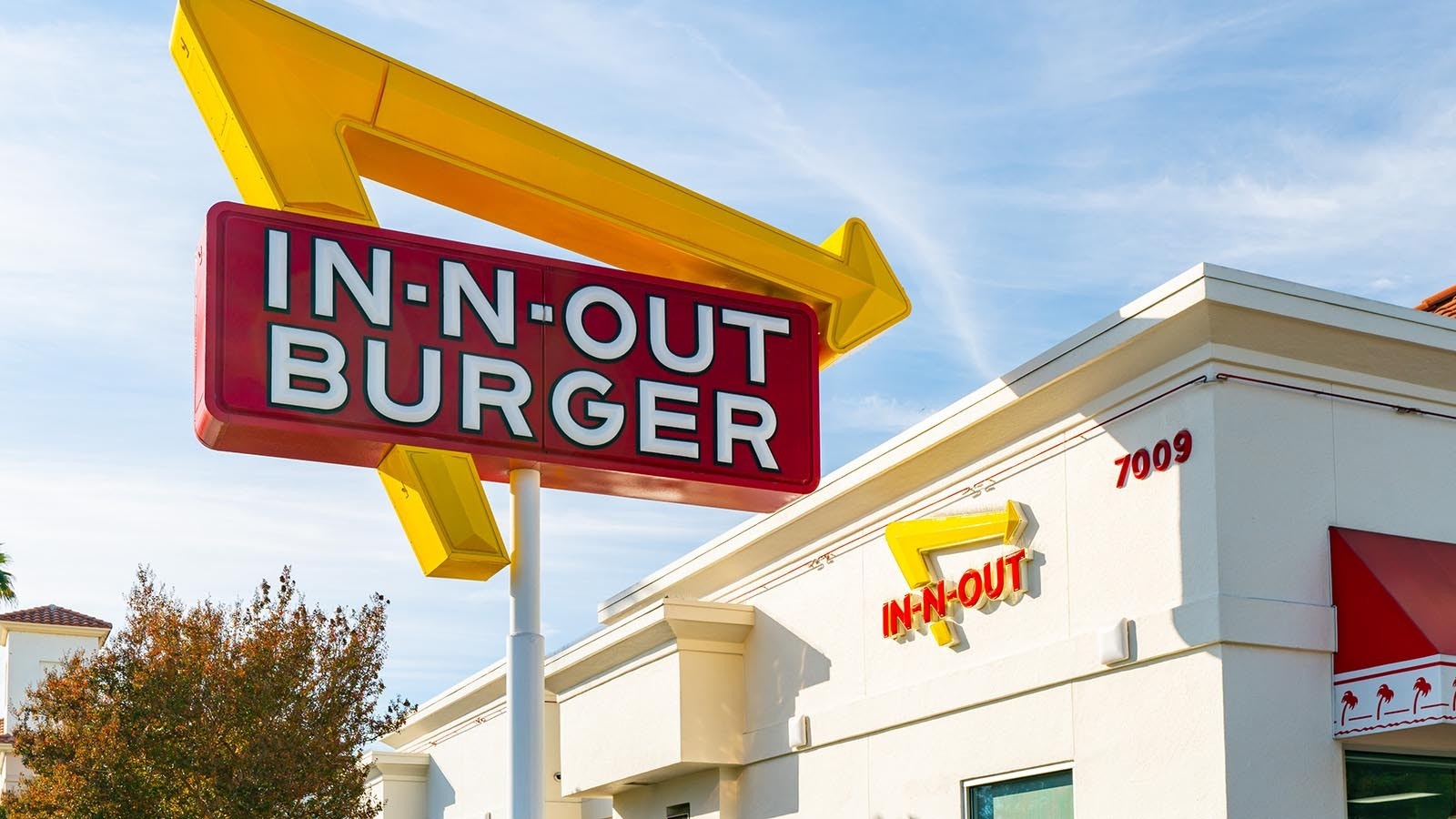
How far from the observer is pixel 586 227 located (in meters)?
13.0

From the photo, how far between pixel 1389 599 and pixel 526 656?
20.0 feet

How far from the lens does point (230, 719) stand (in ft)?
65.0

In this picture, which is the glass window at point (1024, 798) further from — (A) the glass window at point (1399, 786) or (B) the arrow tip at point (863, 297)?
(B) the arrow tip at point (863, 297)

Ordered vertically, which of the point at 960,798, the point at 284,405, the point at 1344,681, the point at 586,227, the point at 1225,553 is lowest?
the point at 960,798

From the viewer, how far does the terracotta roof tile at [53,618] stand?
52.1 meters

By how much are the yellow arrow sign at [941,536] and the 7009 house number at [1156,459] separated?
133cm

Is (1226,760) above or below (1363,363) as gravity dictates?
below

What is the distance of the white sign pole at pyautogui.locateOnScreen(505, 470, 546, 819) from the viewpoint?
442 inches

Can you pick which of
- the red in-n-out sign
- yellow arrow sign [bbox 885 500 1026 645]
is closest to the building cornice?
yellow arrow sign [bbox 885 500 1026 645]

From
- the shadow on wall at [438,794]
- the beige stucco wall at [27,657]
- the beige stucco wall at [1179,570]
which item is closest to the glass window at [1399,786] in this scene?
the beige stucco wall at [1179,570]

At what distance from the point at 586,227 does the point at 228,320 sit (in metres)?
3.38

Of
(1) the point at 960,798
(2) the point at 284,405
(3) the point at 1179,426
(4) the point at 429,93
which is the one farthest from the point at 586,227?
(1) the point at 960,798

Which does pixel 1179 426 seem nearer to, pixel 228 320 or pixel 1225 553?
pixel 1225 553

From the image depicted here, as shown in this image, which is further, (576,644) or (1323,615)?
(576,644)
